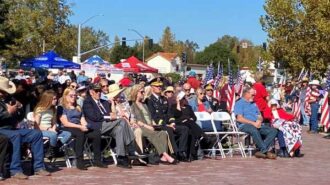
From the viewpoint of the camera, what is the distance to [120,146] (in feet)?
38.3

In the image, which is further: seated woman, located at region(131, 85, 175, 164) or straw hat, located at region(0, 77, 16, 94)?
seated woman, located at region(131, 85, 175, 164)

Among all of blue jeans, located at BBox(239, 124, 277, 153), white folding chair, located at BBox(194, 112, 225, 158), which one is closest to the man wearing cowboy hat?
white folding chair, located at BBox(194, 112, 225, 158)

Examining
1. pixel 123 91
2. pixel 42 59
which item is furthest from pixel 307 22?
pixel 123 91

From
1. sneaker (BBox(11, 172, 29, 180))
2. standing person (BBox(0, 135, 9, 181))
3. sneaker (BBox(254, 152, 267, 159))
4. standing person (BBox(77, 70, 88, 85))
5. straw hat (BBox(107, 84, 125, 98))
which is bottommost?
sneaker (BBox(11, 172, 29, 180))

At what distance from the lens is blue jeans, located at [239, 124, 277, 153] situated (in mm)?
13930

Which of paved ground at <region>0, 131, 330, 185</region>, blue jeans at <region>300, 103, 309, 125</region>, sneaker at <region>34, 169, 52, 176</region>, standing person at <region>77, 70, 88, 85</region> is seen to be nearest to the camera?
paved ground at <region>0, 131, 330, 185</region>

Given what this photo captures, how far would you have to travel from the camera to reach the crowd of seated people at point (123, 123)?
10281 mm

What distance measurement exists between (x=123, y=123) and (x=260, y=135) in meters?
3.70

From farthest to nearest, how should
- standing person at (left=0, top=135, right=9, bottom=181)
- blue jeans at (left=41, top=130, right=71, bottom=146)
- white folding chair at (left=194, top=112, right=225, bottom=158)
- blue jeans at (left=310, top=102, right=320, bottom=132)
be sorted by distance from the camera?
blue jeans at (left=310, top=102, right=320, bottom=132), white folding chair at (left=194, top=112, right=225, bottom=158), blue jeans at (left=41, top=130, right=71, bottom=146), standing person at (left=0, top=135, right=9, bottom=181)

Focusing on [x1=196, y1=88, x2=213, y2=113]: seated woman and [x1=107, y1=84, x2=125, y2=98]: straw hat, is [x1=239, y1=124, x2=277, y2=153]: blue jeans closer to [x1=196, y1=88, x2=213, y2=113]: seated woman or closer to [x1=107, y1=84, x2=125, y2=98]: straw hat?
[x1=196, y1=88, x2=213, y2=113]: seated woman

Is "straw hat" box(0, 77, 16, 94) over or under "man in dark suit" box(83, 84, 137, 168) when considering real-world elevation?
over

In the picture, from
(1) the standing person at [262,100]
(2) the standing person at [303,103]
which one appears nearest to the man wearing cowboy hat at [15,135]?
(1) the standing person at [262,100]

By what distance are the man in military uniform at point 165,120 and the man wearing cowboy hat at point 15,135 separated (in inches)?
123

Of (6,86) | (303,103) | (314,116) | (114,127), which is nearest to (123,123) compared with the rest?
(114,127)
